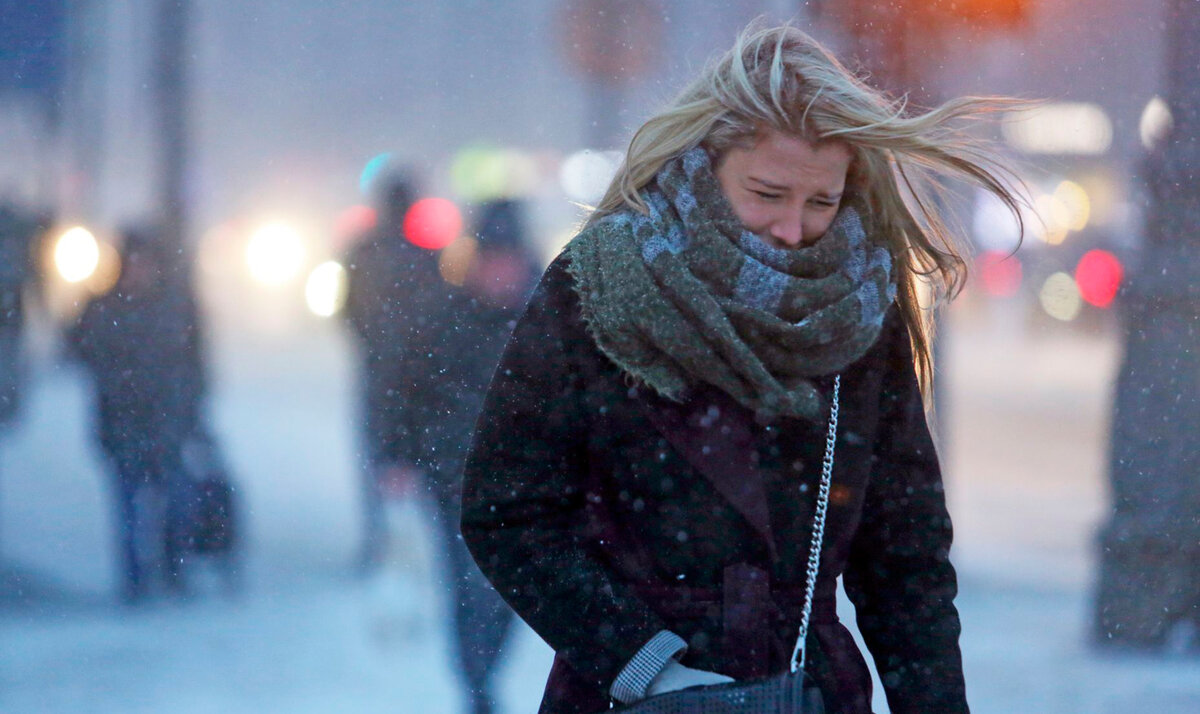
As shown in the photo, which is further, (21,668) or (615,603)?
(21,668)

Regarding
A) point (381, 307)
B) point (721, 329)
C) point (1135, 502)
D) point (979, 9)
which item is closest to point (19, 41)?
point (381, 307)

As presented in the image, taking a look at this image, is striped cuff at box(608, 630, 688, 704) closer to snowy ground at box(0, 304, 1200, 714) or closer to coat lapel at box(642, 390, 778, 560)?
coat lapel at box(642, 390, 778, 560)

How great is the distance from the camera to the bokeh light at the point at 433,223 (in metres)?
4.28

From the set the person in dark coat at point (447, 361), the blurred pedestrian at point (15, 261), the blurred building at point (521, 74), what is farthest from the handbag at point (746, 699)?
the blurred pedestrian at point (15, 261)

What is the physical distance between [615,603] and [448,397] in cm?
253

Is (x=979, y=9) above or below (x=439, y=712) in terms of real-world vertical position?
above

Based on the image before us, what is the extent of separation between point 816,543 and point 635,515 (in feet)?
0.81

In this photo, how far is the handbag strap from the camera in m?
1.62

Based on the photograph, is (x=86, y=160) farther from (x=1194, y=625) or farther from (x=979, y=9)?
(x=1194, y=625)

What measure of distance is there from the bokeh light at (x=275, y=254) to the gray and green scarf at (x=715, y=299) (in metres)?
3.57

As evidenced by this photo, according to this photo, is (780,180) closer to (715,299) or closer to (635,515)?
(715,299)

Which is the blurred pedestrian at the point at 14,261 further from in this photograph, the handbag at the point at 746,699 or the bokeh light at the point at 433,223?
the handbag at the point at 746,699

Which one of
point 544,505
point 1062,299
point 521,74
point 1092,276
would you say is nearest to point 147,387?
point 521,74

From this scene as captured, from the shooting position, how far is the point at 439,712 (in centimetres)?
424
